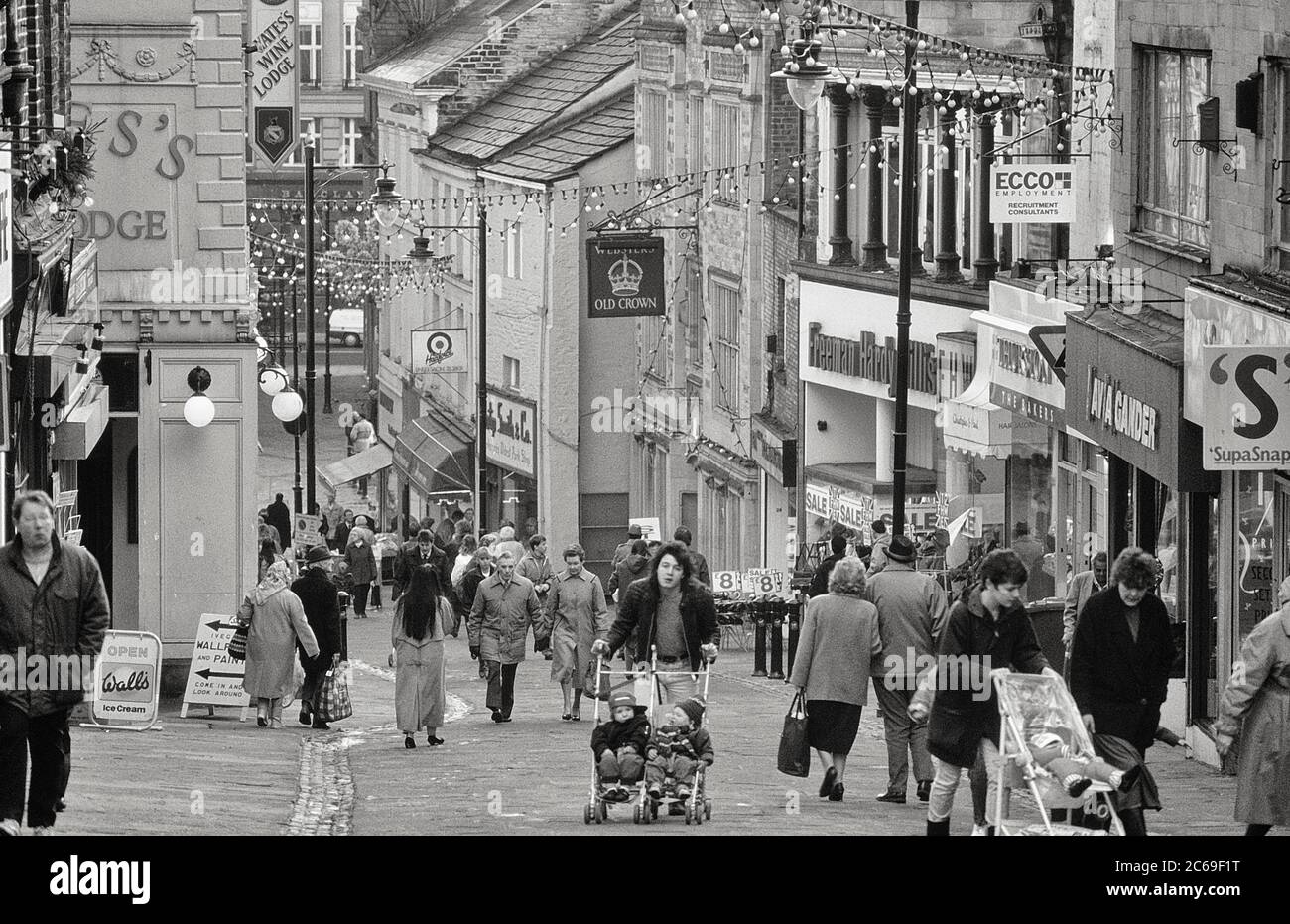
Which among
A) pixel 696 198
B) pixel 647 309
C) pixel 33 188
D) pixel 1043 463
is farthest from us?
pixel 696 198

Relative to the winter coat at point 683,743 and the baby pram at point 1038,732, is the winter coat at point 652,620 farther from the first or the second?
the baby pram at point 1038,732

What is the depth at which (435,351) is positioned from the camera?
4803cm

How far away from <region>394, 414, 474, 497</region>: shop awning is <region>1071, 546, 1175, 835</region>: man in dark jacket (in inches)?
1512

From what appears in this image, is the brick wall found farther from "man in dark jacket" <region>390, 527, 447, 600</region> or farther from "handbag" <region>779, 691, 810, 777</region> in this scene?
"man in dark jacket" <region>390, 527, 447, 600</region>

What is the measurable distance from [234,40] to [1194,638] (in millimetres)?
10697

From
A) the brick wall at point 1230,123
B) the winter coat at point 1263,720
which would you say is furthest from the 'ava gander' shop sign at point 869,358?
the winter coat at point 1263,720

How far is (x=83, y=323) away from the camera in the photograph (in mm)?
22547

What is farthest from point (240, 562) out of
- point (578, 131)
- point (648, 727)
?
point (578, 131)

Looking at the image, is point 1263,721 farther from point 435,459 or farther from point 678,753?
point 435,459

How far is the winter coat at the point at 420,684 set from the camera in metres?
19.8

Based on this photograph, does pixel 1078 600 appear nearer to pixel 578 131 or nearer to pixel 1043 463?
pixel 1043 463

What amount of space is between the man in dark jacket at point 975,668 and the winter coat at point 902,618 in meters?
2.89

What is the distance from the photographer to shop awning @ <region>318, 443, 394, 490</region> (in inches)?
2207

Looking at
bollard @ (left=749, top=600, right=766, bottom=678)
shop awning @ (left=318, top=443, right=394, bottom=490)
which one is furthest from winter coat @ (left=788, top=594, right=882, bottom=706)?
shop awning @ (left=318, top=443, right=394, bottom=490)
